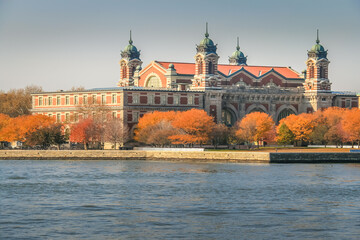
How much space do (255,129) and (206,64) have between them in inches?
823

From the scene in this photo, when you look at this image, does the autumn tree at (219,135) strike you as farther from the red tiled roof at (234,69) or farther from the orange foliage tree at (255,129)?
the red tiled roof at (234,69)

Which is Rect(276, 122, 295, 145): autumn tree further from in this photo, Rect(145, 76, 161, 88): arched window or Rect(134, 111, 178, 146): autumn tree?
Rect(145, 76, 161, 88): arched window

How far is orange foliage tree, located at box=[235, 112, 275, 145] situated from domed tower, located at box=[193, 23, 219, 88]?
13.4 m

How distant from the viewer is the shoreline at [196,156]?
99438mm

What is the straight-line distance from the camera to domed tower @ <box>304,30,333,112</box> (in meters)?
152

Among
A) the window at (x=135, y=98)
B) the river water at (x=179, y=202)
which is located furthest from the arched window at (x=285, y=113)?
the river water at (x=179, y=202)

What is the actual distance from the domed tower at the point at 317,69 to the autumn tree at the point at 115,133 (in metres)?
44.7

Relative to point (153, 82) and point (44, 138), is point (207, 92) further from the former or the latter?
point (44, 138)

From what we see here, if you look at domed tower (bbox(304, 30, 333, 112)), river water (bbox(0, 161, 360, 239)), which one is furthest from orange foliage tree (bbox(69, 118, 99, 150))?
domed tower (bbox(304, 30, 333, 112))

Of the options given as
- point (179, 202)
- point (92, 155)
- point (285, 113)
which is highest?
point (285, 113)

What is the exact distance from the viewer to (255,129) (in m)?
128

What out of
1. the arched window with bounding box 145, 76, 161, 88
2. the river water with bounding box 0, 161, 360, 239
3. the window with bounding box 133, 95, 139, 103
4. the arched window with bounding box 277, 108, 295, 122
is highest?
the arched window with bounding box 145, 76, 161, 88

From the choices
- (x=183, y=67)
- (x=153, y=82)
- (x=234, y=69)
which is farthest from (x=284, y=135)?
(x=153, y=82)

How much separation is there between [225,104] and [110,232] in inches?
3994
